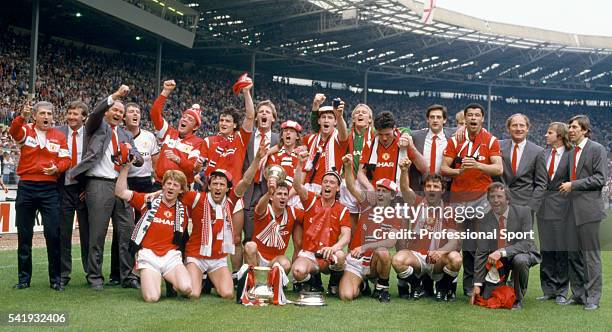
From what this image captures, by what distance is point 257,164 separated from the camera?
22.5 feet

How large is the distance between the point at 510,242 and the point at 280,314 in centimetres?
240

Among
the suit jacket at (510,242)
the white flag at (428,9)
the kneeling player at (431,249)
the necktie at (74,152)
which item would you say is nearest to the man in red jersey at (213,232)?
the necktie at (74,152)

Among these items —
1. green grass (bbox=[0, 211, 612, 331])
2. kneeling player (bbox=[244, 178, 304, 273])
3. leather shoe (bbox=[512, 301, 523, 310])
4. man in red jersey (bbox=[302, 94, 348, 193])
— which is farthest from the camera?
man in red jersey (bbox=[302, 94, 348, 193])

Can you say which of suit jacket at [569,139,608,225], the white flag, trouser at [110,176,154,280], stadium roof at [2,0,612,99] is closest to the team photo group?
suit jacket at [569,139,608,225]

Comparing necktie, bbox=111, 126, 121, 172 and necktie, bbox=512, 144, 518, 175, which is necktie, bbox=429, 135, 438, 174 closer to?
necktie, bbox=512, 144, 518, 175

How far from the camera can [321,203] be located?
23.3 ft

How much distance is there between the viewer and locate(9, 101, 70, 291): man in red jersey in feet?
23.1

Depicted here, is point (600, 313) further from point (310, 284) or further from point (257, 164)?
point (257, 164)

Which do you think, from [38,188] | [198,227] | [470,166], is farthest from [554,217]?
[38,188]

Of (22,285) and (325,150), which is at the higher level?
(325,150)

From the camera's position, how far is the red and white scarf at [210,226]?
271 inches

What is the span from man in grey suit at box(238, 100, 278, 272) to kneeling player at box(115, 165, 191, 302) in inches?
28.4

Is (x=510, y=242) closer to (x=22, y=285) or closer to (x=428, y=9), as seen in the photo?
(x=22, y=285)

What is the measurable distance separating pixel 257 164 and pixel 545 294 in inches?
135
